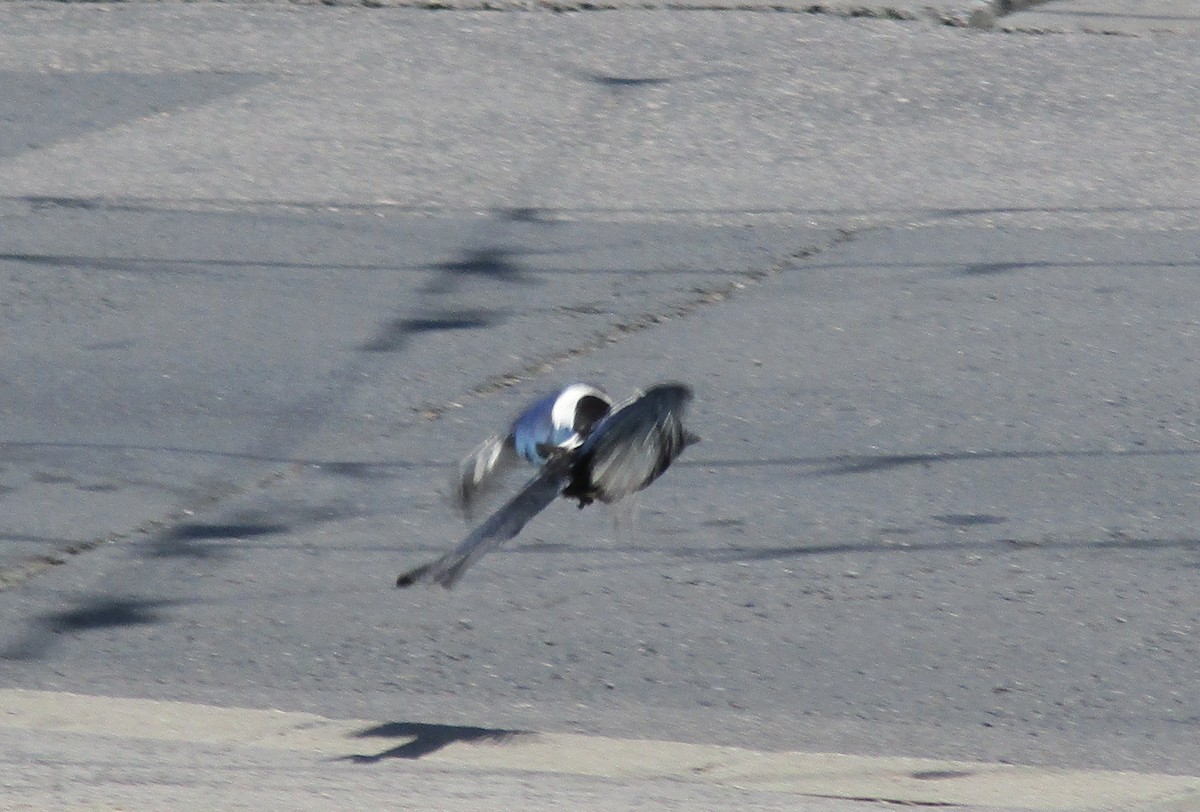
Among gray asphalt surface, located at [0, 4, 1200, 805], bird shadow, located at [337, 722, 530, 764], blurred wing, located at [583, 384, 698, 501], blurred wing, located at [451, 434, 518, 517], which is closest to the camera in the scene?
blurred wing, located at [583, 384, 698, 501]

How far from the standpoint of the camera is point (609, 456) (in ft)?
8.70

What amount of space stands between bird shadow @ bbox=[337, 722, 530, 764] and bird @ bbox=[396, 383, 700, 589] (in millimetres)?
1731

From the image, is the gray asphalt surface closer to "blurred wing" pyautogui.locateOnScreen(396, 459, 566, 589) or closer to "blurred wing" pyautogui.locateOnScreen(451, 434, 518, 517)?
"blurred wing" pyautogui.locateOnScreen(451, 434, 518, 517)

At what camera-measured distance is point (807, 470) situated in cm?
591

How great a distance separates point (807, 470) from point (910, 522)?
1.51 feet

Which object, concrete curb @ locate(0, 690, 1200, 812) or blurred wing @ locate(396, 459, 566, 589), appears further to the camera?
concrete curb @ locate(0, 690, 1200, 812)

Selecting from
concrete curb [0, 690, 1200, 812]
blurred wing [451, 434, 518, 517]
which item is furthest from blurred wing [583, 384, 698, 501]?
concrete curb [0, 690, 1200, 812]

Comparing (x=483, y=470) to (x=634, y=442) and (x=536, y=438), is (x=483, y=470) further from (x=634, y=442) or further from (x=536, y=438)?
(x=634, y=442)

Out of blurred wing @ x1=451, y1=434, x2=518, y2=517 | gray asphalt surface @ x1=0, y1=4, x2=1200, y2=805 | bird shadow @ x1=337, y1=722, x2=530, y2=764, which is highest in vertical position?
blurred wing @ x1=451, y1=434, x2=518, y2=517

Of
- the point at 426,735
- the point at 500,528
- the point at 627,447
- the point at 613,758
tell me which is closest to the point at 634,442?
the point at 627,447

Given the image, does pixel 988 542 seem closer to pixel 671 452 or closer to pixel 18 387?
pixel 671 452

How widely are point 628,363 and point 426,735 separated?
8.01 feet

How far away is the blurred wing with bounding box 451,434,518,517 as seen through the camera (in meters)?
2.79

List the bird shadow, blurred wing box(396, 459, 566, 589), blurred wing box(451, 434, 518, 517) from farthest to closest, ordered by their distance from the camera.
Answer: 1. the bird shadow
2. blurred wing box(451, 434, 518, 517)
3. blurred wing box(396, 459, 566, 589)
